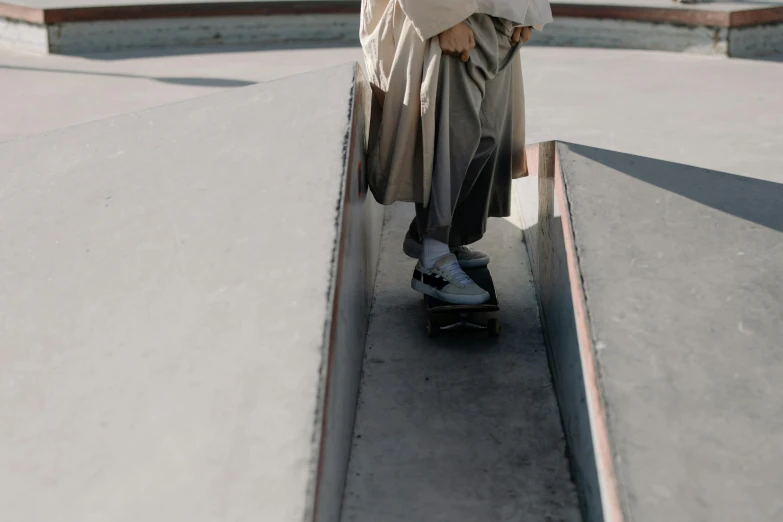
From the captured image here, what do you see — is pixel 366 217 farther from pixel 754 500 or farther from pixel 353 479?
pixel 754 500

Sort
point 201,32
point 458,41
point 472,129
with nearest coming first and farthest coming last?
point 458,41 < point 472,129 < point 201,32

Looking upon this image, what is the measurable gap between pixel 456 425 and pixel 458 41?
3.47 feet

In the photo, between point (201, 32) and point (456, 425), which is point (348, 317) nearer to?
point (456, 425)

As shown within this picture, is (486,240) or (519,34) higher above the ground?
(519,34)

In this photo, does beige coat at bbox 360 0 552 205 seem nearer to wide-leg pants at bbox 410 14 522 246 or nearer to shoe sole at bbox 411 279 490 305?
wide-leg pants at bbox 410 14 522 246

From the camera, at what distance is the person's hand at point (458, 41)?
2566 millimetres

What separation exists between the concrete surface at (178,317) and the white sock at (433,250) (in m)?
0.21

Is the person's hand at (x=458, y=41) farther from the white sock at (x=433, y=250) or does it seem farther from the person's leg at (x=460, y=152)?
the white sock at (x=433, y=250)

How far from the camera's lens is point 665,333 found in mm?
2062

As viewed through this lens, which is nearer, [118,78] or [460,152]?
[460,152]

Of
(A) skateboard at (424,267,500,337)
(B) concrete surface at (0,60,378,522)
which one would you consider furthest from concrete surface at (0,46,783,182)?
(B) concrete surface at (0,60,378,522)

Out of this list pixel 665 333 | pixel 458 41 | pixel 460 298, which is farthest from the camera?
pixel 460 298

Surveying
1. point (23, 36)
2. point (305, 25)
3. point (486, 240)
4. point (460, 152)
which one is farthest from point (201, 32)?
point (460, 152)

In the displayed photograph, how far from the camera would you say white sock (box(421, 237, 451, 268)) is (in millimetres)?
2887
